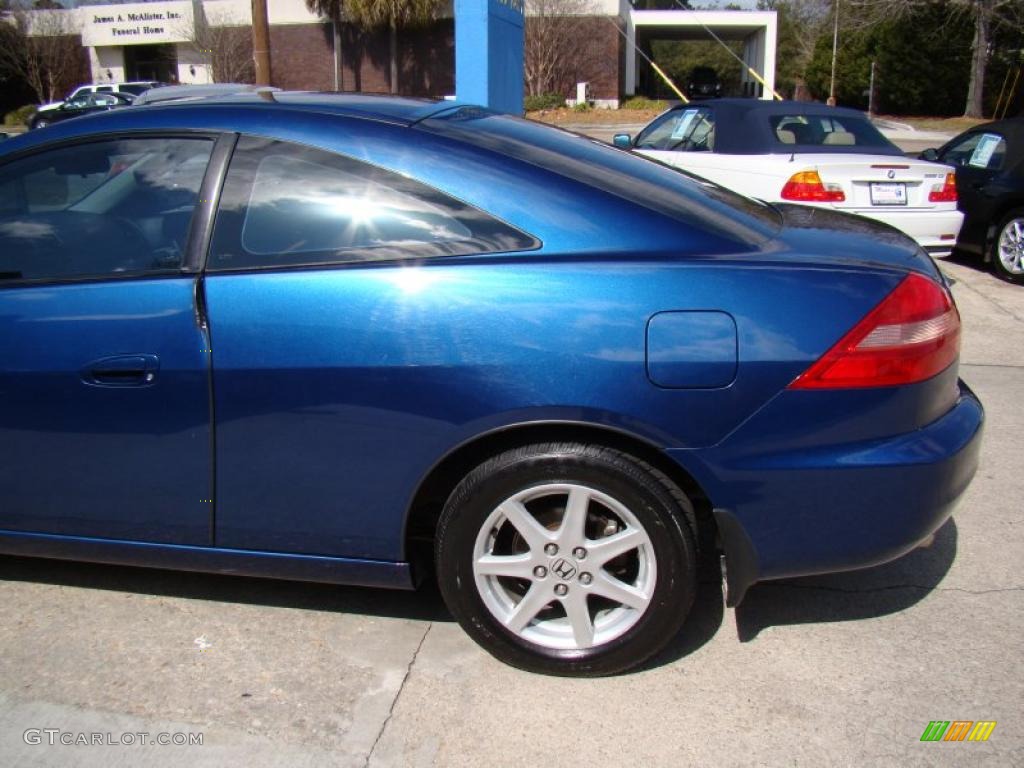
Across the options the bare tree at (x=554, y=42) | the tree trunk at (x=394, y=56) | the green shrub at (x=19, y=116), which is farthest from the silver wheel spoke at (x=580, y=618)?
the green shrub at (x=19, y=116)

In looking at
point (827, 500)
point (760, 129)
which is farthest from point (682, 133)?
point (827, 500)

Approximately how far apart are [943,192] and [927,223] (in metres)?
0.28

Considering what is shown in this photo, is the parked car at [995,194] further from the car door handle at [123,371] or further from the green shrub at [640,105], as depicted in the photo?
the green shrub at [640,105]

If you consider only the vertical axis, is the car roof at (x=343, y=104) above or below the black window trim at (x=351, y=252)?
above

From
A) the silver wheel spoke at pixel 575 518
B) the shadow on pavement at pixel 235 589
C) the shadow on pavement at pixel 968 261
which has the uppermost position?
the silver wheel spoke at pixel 575 518

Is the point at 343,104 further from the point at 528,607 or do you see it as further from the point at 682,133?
the point at 682,133

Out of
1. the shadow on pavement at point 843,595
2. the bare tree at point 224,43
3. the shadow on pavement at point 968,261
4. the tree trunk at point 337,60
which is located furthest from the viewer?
the tree trunk at point 337,60

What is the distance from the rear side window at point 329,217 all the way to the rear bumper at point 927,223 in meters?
5.27

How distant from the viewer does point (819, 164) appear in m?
7.16

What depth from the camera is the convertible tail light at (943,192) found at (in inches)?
294

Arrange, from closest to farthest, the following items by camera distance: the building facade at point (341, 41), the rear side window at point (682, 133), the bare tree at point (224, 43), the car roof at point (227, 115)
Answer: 1. the car roof at point (227, 115)
2. the rear side window at point (682, 133)
3. the building facade at point (341, 41)
4. the bare tree at point (224, 43)

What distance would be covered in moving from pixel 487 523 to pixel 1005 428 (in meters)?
3.40

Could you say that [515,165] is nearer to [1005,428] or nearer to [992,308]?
[1005,428]

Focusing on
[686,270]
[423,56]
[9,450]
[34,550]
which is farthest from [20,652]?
[423,56]
